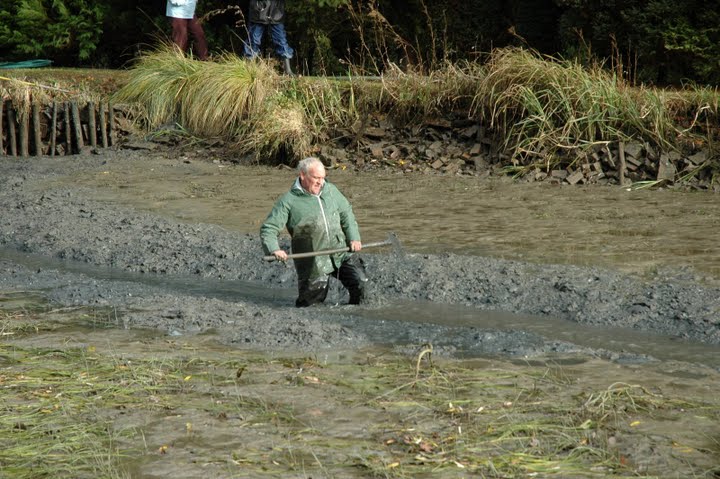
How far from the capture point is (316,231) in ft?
25.1

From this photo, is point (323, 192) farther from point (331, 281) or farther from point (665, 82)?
point (665, 82)

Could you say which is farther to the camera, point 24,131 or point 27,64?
point 27,64

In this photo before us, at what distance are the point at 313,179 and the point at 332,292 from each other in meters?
1.40

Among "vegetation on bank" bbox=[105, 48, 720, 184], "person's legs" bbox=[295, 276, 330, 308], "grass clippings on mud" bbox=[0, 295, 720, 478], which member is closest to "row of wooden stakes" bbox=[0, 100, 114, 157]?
"vegetation on bank" bbox=[105, 48, 720, 184]

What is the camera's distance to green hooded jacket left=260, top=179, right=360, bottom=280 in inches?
299

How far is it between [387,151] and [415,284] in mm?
6758

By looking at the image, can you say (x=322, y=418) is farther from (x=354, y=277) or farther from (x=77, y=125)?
(x=77, y=125)

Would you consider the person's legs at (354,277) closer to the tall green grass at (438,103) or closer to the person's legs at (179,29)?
the tall green grass at (438,103)

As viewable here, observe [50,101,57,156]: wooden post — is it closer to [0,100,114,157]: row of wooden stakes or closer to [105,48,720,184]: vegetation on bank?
[0,100,114,157]: row of wooden stakes

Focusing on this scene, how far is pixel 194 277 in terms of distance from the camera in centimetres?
903

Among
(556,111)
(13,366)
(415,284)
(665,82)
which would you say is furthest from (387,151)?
(13,366)

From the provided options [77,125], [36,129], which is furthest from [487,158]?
[36,129]

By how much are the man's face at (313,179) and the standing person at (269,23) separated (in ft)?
27.6

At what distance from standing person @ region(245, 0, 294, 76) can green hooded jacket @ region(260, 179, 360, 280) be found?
8386mm
